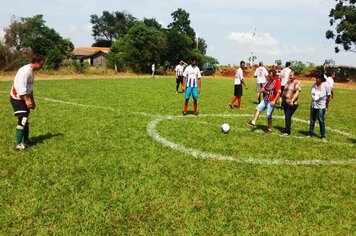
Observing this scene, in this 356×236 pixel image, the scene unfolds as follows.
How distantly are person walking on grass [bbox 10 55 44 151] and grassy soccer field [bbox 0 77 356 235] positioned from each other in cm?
48

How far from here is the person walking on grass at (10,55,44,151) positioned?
703 centimetres

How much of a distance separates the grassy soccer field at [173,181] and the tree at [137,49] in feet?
148

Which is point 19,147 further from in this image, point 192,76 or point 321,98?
point 321,98

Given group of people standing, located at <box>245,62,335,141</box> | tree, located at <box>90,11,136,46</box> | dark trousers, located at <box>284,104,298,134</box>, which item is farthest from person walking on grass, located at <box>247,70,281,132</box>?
tree, located at <box>90,11,136,46</box>

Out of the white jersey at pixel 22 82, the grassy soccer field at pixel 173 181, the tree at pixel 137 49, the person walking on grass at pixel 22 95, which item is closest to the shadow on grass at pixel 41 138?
the grassy soccer field at pixel 173 181

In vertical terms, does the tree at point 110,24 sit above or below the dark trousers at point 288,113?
above

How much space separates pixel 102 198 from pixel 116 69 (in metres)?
50.2

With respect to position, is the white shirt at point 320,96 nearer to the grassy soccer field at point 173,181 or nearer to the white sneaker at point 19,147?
the grassy soccer field at point 173,181

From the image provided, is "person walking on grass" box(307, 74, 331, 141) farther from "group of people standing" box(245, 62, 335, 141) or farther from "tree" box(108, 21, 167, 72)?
"tree" box(108, 21, 167, 72)

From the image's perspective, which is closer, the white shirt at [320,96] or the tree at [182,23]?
the white shirt at [320,96]

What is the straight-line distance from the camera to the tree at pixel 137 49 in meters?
53.8

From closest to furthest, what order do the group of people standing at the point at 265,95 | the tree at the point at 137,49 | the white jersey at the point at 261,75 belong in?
the group of people standing at the point at 265,95
the white jersey at the point at 261,75
the tree at the point at 137,49

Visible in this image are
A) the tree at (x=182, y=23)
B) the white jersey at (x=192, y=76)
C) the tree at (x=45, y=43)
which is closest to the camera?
the white jersey at (x=192, y=76)

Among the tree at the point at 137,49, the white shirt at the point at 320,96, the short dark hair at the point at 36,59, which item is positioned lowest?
the white shirt at the point at 320,96
